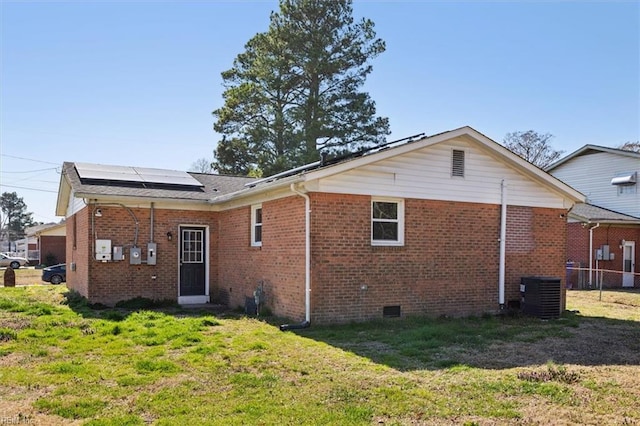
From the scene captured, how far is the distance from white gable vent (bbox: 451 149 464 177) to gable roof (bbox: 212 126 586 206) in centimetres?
37

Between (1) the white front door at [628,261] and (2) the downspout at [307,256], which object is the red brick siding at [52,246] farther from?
(1) the white front door at [628,261]

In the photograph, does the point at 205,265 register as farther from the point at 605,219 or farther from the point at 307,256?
the point at 605,219

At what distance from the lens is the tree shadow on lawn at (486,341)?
772 centimetres

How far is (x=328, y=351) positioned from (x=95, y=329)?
15.7 feet

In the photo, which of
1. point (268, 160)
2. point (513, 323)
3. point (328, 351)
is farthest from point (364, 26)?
point (328, 351)

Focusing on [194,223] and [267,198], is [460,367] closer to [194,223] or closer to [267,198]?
[267,198]

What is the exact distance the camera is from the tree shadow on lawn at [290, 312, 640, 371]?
772 cm

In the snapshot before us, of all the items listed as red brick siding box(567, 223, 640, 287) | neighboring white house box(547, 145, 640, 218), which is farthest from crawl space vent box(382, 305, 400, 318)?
neighboring white house box(547, 145, 640, 218)

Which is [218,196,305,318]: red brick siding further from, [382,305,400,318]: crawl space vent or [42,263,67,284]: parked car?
[42,263,67,284]: parked car

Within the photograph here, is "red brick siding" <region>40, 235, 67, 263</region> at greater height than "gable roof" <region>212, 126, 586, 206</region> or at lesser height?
lesser

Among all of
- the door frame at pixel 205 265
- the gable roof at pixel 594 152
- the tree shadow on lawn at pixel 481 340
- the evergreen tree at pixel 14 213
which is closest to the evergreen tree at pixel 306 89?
the gable roof at pixel 594 152

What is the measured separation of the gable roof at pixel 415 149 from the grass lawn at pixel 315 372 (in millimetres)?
2986

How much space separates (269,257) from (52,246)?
36.1m

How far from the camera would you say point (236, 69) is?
33812mm
